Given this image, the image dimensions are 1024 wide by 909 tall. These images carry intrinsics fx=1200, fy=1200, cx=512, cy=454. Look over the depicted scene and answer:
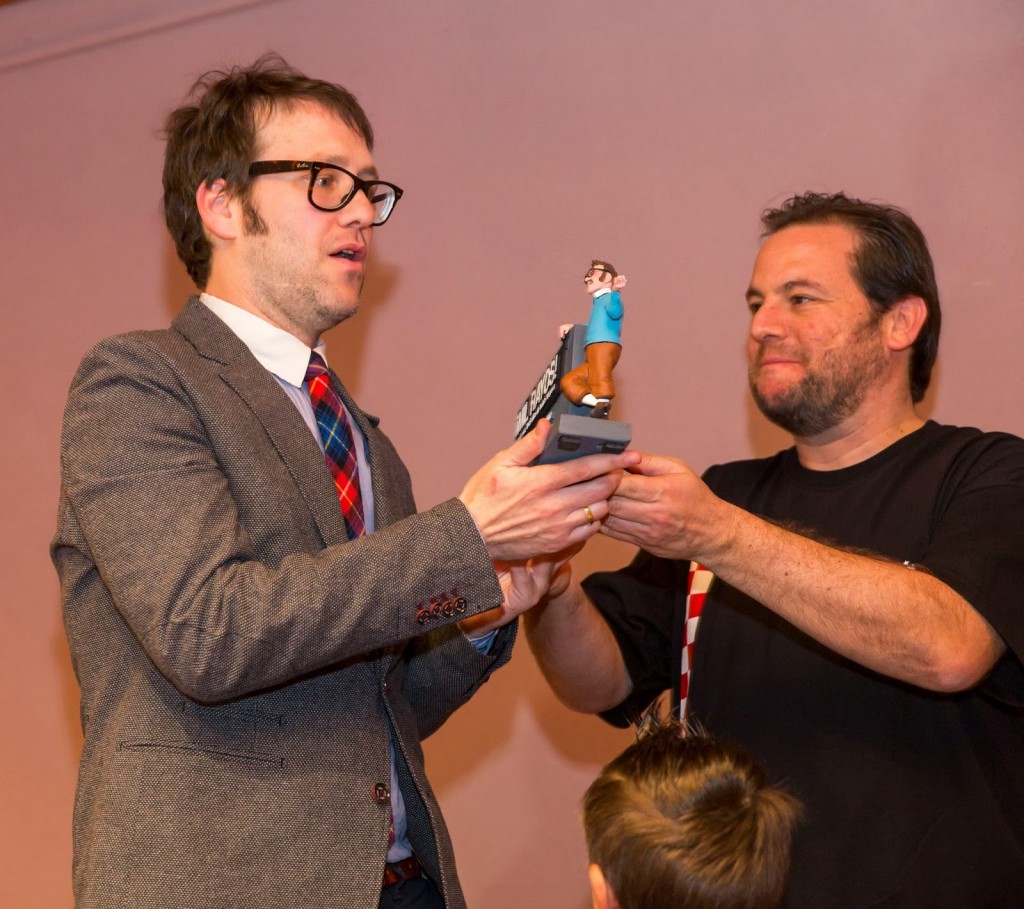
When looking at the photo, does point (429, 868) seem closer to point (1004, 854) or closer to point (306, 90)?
point (1004, 854)

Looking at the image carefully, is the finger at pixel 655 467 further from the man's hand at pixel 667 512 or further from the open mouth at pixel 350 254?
the open mouth at pixel 350 254

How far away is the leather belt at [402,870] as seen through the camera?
1.71 meters

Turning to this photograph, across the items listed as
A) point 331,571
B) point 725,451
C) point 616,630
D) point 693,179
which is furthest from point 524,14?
point 331,571

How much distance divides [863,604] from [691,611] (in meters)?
0.51

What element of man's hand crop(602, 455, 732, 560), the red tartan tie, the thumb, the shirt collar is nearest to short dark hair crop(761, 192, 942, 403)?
the red tartan tie

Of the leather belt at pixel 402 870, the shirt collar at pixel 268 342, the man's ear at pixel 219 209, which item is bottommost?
the leather belt at pixel 402 870

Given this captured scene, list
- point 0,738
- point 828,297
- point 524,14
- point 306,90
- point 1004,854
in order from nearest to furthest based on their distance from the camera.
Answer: point 1004,854
point 306,90
point 828,297
point 524,14
point 0,738

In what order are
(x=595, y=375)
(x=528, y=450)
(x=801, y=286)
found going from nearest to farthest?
(x=595, y=375)
(x=528, y=450)
(x=801, y=286)

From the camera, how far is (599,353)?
4.90 feet

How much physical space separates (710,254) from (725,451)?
490 mm

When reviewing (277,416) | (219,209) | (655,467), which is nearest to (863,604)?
(655,467)

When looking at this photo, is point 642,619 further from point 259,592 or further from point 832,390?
point 259,592

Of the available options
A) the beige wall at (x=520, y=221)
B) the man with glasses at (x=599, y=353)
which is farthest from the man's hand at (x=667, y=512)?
the beige wall at (x=520, y=221)

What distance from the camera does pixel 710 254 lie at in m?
2.98
